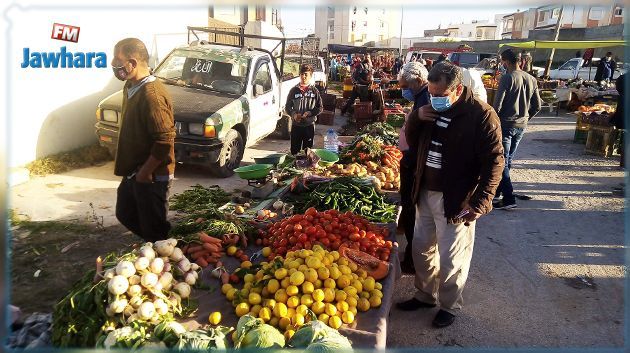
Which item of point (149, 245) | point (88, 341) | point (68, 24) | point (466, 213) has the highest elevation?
point (68, 24)

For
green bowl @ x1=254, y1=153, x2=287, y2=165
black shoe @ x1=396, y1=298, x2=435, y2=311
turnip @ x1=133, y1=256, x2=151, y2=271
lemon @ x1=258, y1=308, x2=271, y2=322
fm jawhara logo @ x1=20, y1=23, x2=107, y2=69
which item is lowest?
black shoe @ x1=396, y1=298, x2=435, y2=311

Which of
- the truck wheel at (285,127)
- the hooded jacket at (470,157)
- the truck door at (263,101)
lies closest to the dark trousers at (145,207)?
the hooded jacket at (470,157)

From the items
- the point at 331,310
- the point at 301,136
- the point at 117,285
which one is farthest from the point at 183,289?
the point at 301,136

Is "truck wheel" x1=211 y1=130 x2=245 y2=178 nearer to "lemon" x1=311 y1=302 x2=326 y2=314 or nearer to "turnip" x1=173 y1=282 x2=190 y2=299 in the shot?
"turnip" x1=173 y1=282 x2=190 y2=299

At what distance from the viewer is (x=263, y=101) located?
9180mm

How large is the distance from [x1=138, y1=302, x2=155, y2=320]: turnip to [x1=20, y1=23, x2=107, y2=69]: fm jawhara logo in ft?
20.3

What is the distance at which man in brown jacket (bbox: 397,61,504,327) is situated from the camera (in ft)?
11.3

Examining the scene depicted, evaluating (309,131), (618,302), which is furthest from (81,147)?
(618,302)

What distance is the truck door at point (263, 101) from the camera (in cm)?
869

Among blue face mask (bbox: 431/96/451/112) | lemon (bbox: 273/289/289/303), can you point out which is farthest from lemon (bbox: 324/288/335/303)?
blue face mask (bbox: 431/96/451/112)

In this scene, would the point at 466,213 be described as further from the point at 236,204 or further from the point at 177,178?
the point at 177,178

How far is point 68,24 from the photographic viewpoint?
7.87 m

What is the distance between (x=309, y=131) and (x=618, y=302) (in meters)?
4.92

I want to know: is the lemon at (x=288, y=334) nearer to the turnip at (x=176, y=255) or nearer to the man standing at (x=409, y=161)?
the turnip at (x=176, y=255)
